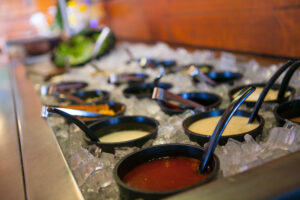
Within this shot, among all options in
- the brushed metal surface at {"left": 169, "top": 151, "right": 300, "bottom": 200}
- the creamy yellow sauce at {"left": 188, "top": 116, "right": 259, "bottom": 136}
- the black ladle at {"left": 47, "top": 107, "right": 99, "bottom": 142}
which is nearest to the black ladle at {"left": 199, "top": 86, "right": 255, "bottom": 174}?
the brushed metal surface at {"left": 169, "top": 151, "right": 300, "bottom": 200}

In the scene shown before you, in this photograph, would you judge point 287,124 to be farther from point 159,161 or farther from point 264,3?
point 264,3

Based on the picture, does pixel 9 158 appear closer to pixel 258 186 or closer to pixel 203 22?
Result: pixel 258 186

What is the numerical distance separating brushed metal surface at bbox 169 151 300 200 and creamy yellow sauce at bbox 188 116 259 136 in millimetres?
382

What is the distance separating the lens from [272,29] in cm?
183

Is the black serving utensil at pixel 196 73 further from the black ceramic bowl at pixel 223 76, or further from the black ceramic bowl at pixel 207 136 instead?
the black ceramic bowl at pixel 207 136

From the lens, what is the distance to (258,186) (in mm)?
580

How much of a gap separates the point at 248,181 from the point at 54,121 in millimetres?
963

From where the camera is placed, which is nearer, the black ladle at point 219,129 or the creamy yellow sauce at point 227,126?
the black ladle at point 219,129

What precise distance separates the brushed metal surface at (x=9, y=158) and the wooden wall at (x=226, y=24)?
1.45 meters

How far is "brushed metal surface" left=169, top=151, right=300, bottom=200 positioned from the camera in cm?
56

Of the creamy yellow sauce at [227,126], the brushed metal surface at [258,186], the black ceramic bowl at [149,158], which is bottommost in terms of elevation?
the creamy yellow sauce at [227,126]

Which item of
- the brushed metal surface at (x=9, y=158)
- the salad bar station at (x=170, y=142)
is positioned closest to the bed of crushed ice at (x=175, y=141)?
the salad bar station at (x=170, y=142)

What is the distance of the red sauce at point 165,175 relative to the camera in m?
0.74

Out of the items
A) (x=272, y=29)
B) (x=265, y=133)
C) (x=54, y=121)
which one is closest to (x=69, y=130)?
(x=54, y=121)
